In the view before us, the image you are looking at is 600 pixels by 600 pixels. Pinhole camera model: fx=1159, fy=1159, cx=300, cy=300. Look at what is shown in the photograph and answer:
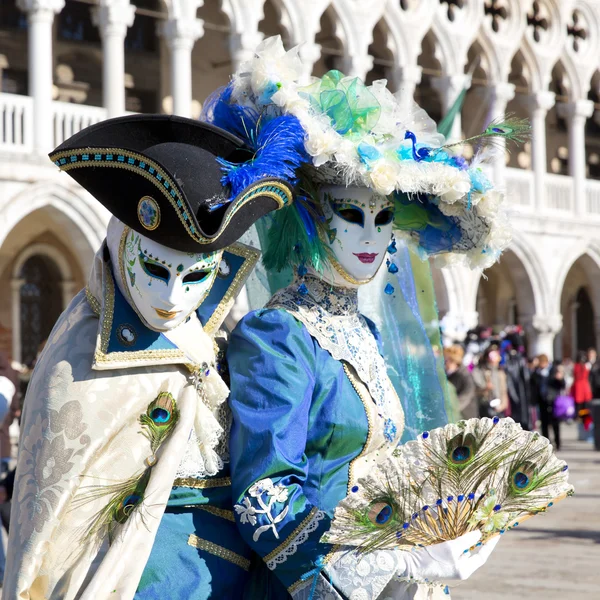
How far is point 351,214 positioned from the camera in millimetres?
2621

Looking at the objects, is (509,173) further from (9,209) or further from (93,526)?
(93,526)

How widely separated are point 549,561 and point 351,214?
4322 mm

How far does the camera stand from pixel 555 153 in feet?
80.4

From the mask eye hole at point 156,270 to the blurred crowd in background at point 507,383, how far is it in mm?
6280

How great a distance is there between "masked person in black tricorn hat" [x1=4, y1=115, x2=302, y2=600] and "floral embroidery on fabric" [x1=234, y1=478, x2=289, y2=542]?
0.53 ft

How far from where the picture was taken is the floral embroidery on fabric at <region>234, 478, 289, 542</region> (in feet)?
7.46

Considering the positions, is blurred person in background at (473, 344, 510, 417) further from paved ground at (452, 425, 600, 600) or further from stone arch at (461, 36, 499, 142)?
stone arch at (461, 36, 499, 142)

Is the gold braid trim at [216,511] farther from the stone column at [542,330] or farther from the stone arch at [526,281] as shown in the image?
the stone column at [542,330]

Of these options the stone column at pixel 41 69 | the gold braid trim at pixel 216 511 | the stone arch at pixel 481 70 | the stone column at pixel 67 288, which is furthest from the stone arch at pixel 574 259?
the gold braid trim at pixel 216 511

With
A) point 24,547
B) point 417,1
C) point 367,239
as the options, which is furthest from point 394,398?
point 417,1

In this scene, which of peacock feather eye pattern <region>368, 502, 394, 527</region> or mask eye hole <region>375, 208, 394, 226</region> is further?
mask eye hole <region>375, 208, 394, 226</region>

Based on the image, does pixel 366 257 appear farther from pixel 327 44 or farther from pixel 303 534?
pixel 327 44

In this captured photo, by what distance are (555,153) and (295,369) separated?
A: 23.0 meters

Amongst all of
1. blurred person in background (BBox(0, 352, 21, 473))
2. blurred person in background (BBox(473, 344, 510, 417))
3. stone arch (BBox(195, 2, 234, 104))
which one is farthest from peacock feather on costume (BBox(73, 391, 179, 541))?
stone arch (BBox(195, 2, 234, 104))
